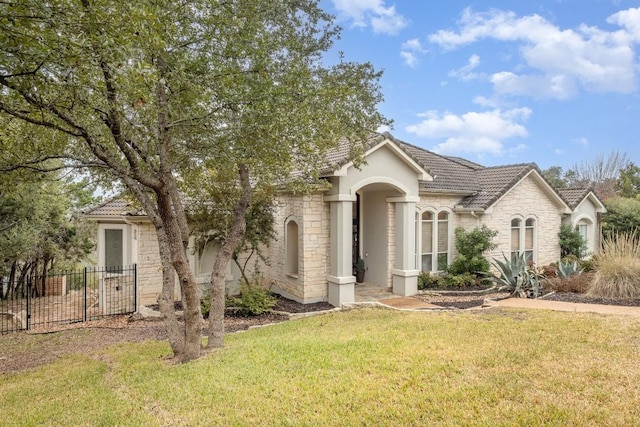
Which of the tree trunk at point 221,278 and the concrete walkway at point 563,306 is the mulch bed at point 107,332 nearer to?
the concrete walkway at point 563,306

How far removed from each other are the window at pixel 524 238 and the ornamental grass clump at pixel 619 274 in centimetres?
553

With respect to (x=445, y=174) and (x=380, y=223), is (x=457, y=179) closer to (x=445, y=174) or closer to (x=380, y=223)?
(x=445, y=174)

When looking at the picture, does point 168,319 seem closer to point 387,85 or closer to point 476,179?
point 387,85

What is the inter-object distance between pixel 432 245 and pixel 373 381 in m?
12.5

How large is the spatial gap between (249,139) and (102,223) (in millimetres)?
12192

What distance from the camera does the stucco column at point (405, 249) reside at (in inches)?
599

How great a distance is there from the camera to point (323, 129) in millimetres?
8859

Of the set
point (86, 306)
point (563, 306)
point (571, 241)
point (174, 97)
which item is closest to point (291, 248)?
point (86, 306)

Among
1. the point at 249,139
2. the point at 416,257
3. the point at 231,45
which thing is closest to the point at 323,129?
the point at 249,139

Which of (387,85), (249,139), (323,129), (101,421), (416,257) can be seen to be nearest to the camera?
(101,421)

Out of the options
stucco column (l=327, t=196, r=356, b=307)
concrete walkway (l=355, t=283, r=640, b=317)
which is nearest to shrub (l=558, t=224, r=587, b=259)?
concrete walkway (l=355, t=283, r=640, b=317)

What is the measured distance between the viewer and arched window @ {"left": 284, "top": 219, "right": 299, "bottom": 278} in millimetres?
15469

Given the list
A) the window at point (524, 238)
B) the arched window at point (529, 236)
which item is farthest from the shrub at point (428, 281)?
the arched window at point (529, 236)

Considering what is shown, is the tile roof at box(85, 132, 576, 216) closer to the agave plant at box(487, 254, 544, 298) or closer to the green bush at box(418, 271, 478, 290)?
the green bush at box(418, 271, 478, 290)
